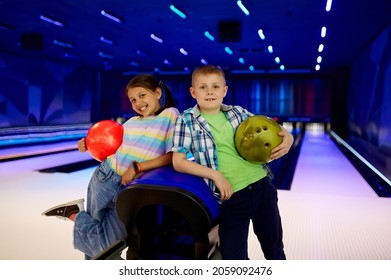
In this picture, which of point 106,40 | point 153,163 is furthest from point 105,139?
point 106,40

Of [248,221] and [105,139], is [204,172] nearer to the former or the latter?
[248,221]

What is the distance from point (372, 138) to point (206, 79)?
6575mm

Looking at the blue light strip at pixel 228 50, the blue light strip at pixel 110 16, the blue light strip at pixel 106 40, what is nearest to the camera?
the blue light strip at pixel 110 16

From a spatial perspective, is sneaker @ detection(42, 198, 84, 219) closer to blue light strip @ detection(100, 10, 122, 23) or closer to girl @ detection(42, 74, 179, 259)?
girl @ detection(42, 74, 179, 259)

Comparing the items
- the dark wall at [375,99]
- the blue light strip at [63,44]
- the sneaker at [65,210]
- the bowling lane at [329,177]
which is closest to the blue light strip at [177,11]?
the bowling lane at [329,177]

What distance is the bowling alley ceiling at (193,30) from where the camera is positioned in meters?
5.28

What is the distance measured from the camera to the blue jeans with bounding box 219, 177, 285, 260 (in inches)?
45.6

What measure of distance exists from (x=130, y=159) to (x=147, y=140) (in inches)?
3.8

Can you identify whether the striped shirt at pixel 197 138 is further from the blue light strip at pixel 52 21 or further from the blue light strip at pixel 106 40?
the blue light strip at pixel 106 40

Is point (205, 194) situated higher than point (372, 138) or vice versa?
point (205, 194)

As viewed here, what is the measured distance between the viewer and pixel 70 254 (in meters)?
1.76

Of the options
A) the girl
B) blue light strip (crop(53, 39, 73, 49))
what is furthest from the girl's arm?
blue light strip (crop(53, 39, 73, 49))
